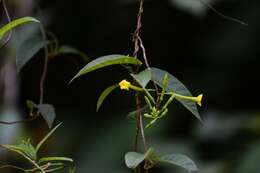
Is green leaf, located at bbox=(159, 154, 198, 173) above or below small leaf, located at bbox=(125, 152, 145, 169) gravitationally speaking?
below

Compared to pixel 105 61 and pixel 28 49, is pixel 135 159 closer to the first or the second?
pixel 105 61

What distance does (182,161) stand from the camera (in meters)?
0.77

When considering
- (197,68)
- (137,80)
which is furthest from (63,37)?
(137,80)

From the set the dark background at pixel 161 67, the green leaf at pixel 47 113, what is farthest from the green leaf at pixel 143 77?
the dark background at pixel 161 67

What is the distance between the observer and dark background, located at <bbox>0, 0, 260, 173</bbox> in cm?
184

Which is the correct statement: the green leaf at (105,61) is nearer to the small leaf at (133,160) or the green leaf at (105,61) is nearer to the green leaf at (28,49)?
the small leaf at (133,160)

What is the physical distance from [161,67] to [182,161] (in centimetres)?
127

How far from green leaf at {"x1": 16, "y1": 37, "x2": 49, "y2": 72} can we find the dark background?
2.58 ft

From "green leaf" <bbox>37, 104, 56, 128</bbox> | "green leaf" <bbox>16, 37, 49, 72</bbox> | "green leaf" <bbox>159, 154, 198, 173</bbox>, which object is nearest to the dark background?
"green leaf" <bbox>16, 37, 49, 72</bbox>

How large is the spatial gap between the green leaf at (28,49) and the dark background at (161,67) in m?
0.79

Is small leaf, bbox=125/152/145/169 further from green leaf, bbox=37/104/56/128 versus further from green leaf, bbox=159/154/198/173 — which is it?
green leaf, bbox=37/104/56/128

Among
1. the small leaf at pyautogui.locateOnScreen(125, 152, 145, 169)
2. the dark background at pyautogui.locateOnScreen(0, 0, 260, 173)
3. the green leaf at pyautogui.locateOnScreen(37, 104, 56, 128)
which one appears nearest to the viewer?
the small leaf at pyautogui.locateOnScreen(125, 152, 145, 169)

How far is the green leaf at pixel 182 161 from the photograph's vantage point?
2.49ft

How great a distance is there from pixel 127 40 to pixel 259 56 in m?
0.43
